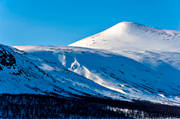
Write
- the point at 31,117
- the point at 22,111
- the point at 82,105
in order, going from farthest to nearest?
the point at 82,105 < the point at 22,111 < the point at 31,117

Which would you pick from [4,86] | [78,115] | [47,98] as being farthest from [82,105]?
[4,86]

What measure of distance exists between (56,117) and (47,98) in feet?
192

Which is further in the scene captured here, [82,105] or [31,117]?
[82,105]

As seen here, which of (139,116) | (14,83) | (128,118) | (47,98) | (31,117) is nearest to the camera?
(31,117)

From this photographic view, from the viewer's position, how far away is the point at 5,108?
425 ft

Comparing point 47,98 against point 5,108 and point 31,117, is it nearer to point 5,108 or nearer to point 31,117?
point 5,108

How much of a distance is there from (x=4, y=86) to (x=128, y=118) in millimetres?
77637

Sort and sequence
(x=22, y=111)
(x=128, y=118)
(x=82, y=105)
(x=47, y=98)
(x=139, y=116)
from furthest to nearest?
(x=47, y=98), (x=82, y=105), (x=139, y=116), (x=128, y=118), (x=22, y=111)

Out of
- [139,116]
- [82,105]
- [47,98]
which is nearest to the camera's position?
[139,116]

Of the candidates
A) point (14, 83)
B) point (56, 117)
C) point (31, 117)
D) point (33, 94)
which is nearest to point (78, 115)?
point (56, 117)

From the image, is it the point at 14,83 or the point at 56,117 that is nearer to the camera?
the point at 56,117

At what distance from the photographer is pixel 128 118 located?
142 metres

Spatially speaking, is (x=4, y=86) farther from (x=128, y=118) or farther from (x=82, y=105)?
(x=128, y=118)

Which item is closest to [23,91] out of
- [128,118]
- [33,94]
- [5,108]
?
[33,94]
